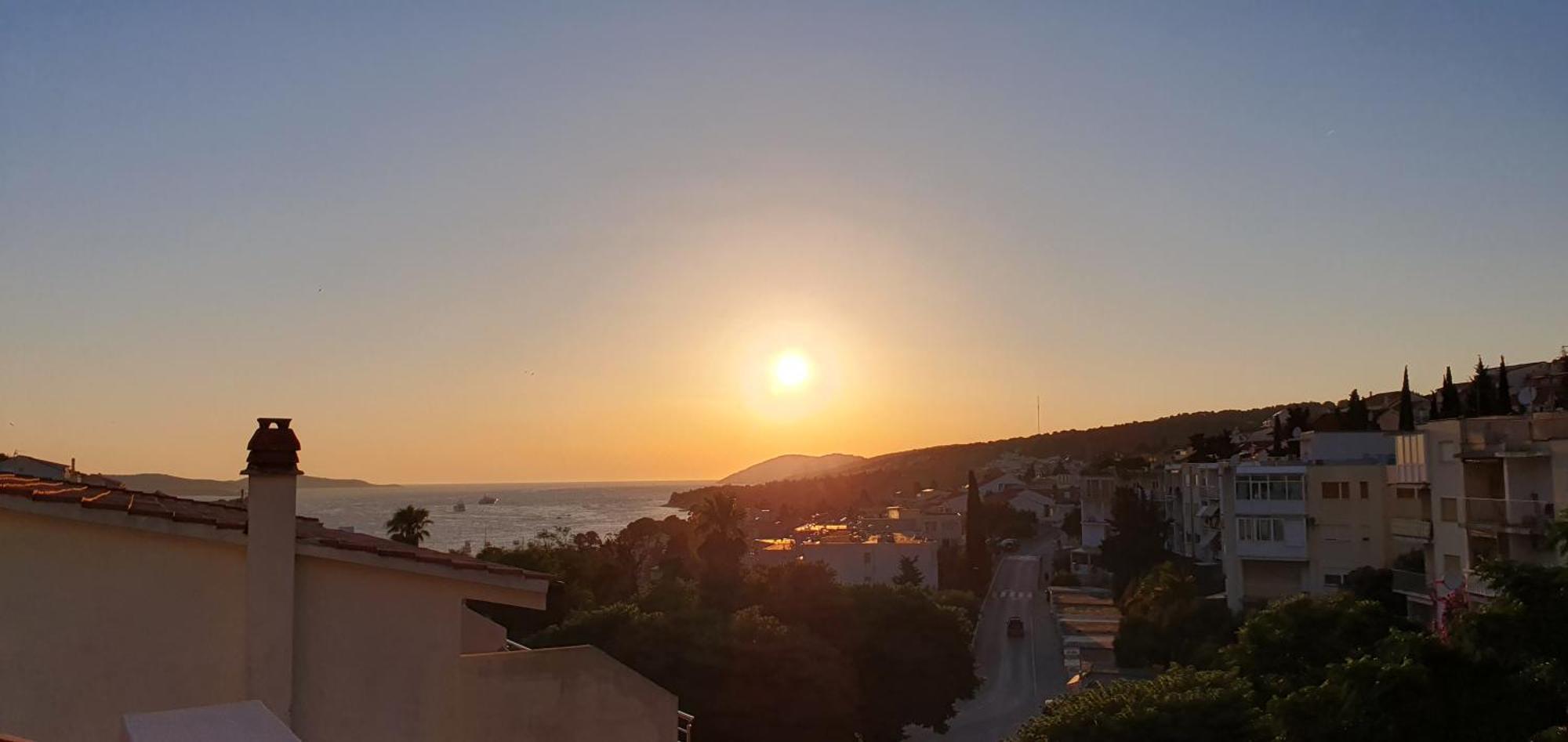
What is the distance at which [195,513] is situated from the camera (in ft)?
30.2

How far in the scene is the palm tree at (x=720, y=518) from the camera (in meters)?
58.7

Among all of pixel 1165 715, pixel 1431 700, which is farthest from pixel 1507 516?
pixel 1431 700

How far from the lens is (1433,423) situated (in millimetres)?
36875

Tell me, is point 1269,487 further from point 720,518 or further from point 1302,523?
point 720,518

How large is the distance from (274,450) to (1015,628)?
52.8 m

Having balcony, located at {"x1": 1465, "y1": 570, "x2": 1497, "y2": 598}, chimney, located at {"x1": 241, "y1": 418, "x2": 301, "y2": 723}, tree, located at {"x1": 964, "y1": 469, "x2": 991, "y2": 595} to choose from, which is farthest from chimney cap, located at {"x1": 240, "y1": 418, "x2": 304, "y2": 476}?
tree, located at {"x1": 964, "y1": 469, "x2": 991, "y2": 595}

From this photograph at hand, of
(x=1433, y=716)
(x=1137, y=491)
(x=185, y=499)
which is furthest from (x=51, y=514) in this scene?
(x=1137, y=491)

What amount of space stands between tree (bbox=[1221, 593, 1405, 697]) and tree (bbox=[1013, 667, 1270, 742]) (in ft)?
1.78

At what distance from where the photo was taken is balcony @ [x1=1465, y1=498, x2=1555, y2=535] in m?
31.2

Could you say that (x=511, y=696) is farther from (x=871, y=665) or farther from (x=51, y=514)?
(x=871, y=665)

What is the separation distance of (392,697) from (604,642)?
23.1 metres

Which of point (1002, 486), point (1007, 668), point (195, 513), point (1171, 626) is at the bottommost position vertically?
point (1007, 668)

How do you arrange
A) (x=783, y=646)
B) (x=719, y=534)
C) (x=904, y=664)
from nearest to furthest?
(x=783, y=646)
(x=904, y=664)
(x=719, y=534)

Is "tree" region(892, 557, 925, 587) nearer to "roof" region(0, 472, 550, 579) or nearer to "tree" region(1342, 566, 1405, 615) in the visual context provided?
"tree" region(1342, 566, 1405, 615)
